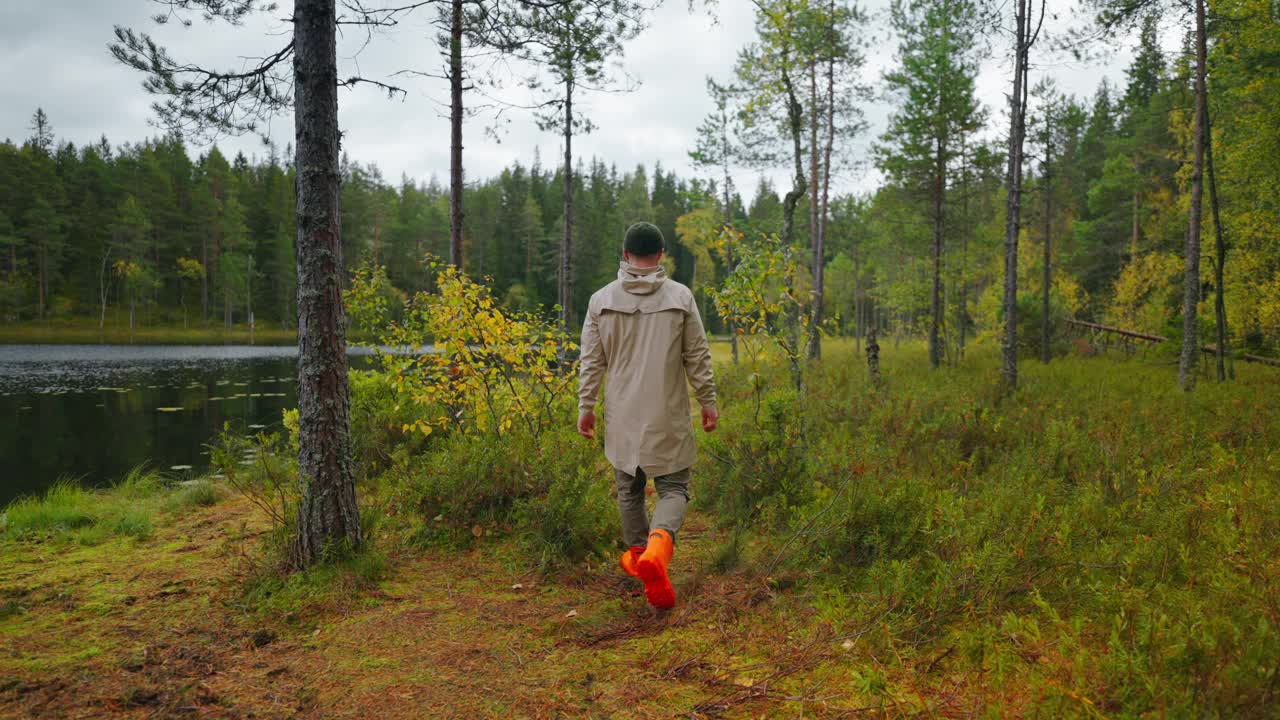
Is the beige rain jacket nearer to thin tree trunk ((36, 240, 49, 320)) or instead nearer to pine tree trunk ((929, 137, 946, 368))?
pine tree trunk ((929, 137, 946, 368))

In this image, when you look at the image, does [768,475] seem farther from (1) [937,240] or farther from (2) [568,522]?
(1) [937,240]

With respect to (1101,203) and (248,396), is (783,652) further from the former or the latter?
(1101,203)

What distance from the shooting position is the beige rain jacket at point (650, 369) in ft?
12.2

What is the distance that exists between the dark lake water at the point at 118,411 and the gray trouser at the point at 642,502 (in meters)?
5.40

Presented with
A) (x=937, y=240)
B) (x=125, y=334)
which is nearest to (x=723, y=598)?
(x=937, y=240)

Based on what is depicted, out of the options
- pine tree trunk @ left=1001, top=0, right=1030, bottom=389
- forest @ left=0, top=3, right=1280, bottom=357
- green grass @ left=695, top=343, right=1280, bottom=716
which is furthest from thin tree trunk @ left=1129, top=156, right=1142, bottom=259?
green grass @ left=695, top=343, right=1280, bottom=716

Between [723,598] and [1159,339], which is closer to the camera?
[723,598]

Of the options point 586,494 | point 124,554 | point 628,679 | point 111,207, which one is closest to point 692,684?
point 628,679

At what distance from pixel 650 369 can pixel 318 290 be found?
2.24m

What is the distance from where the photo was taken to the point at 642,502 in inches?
155

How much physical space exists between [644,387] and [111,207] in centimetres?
7042

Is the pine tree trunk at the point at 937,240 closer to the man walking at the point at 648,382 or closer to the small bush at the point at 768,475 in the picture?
the small bush at the point at 768,475

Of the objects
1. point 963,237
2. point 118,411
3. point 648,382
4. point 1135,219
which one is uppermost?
point 1135,219

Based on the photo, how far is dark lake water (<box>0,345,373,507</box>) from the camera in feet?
35.6
